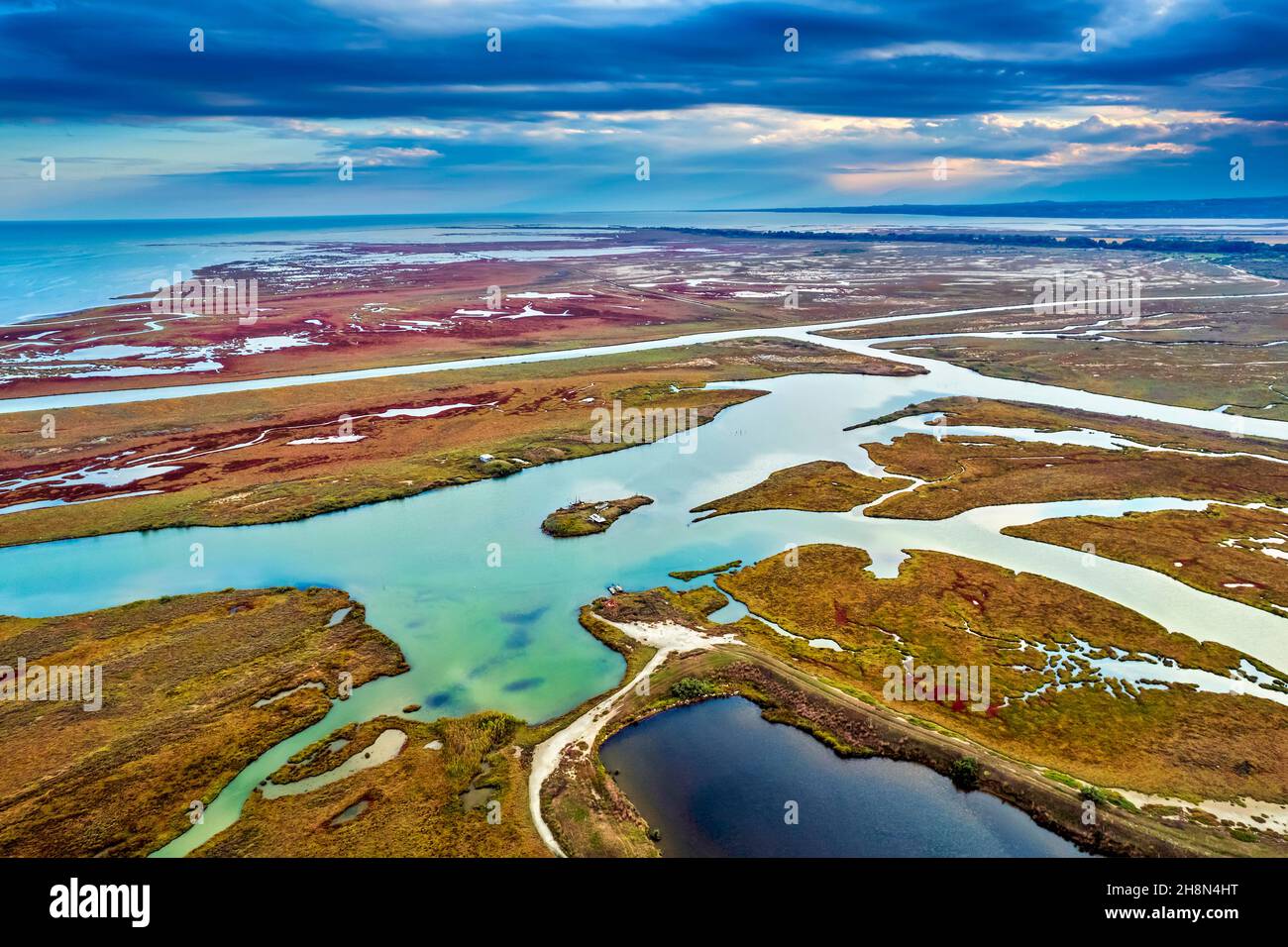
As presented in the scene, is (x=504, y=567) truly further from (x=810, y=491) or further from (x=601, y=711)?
(x=810, y=491)

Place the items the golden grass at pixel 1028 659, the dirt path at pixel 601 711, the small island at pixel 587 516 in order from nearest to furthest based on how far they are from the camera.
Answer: the dirt path at pixel 601 711 → the golden grass at pixel 1028 659 → the small island at pixel 587 516

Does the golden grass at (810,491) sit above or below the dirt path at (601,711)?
above

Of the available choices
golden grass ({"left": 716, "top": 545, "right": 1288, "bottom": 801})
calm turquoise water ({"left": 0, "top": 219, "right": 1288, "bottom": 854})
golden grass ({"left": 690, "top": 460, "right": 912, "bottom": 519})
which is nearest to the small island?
calm turquoise water ({"left": 0, "top": 219, "right": 1288, "bottom": 854})

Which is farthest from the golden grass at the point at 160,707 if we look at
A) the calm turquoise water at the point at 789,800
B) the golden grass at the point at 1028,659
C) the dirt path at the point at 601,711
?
the golden grass at the point at 1028,659

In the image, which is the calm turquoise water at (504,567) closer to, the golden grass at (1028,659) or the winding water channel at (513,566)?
the winding water channel at (513,566)

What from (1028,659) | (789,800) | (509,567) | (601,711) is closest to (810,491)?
(1028,659)

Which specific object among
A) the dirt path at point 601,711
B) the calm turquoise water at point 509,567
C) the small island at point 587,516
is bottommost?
the dirt path at point 601,711

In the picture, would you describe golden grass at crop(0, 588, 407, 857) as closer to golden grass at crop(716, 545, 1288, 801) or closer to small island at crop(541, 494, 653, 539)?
small island at crop(541, 494, 653, 539)
